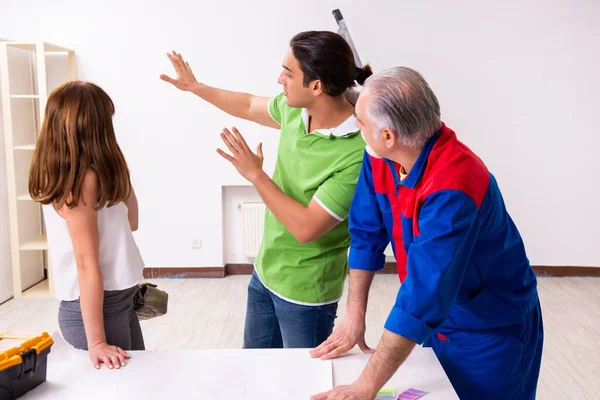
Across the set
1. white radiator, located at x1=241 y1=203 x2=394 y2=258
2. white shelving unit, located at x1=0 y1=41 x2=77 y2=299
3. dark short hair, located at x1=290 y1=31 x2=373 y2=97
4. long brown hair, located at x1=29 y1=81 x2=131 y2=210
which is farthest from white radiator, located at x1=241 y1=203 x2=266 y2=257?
long brown hair, located at x1=29 y1=81 x2=131 y2=210

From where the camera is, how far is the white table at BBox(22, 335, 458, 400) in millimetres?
1407

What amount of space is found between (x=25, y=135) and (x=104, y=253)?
3.35 m

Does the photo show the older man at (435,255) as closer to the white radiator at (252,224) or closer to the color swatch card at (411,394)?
the color swatch card at (411,394)

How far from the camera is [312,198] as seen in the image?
1828mm

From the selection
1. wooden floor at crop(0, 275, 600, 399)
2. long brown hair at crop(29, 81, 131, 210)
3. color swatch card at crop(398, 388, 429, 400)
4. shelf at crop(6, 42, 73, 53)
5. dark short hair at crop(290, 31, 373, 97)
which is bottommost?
wooden floor at crop(0, 275, 600, 399)

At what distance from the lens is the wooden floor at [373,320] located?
3.25 metres

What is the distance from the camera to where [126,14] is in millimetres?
4793

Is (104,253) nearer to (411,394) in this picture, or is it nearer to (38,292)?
(411,394)

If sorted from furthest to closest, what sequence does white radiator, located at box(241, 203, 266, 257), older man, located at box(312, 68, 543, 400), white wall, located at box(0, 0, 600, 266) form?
white radiator, located at box(241, 203, 266, 257), white wall, located at box(0, 0, 600, 266), older man, located at box(312, 68, 543, 400)

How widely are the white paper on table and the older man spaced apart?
0.10 m

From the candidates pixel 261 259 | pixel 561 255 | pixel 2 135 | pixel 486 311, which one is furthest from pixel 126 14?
pixel 486 311

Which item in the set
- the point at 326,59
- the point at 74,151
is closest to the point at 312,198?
the point at 326,59

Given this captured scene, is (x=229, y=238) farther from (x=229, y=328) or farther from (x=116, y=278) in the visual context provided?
(x=116, y=278)

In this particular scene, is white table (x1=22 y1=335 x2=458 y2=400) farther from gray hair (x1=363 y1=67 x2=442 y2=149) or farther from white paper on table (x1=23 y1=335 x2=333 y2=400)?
gray hair (x1=363 y1=67 x2=442 y2=149)
